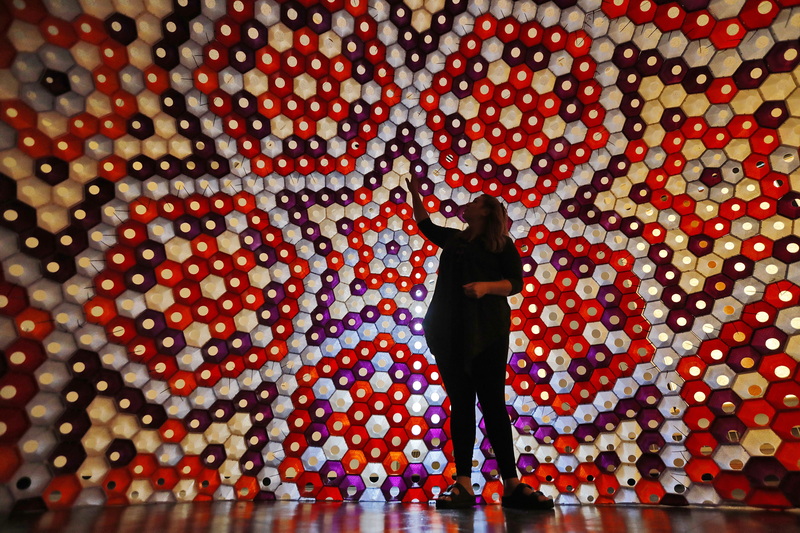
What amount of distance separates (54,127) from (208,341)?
1271mm

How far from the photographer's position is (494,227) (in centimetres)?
199

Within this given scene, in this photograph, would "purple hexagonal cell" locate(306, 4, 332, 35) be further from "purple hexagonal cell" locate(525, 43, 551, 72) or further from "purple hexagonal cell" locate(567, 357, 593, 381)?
"purple hexagonal cell" locate(567, 357, 593, 381)

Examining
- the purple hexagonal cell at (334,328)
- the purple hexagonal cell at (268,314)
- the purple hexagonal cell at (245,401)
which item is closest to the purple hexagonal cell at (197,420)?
the purple hexagonal cell at (245,401)

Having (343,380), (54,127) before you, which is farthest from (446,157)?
(54,127)

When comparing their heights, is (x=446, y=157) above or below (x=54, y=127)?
above

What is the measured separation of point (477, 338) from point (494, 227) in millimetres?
514

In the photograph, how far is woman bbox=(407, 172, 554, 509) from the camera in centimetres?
179

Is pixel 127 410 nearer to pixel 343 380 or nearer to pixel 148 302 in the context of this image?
pixel 148 302

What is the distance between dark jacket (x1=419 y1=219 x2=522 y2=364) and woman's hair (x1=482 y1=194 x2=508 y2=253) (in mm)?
27

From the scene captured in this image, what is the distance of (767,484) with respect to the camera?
77.5 inches

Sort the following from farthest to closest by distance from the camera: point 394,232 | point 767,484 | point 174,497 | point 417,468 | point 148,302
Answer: point 394,232 → point 417,468 → point 148,302 → point 174,497 → point 767,484

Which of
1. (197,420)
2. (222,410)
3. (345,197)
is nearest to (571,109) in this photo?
(345,197)

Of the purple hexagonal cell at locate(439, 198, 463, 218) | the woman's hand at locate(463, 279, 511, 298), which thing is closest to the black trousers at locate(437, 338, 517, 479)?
the woman's hand at locate(463, 279, 511, 298)

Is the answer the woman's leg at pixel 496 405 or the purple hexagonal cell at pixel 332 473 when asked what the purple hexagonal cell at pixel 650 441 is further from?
the purple hexagonal cell at pixel 332 473
